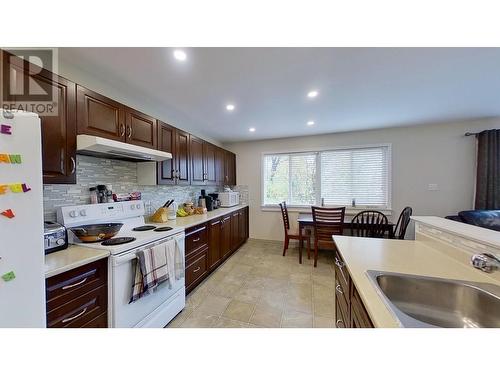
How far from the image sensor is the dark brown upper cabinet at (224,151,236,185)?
4027 mm

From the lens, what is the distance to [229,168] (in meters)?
4.20

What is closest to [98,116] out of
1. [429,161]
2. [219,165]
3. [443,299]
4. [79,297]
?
Result: [79,297]

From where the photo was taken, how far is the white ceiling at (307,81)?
1521mm

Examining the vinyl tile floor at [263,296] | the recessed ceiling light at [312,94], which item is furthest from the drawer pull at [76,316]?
the recessed ceiling light at [312,94]

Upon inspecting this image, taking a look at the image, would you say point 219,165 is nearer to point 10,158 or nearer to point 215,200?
point 215,200

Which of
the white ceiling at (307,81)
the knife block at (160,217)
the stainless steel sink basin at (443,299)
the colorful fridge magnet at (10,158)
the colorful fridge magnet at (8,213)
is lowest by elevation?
the stainless steel sink basin at (443,299)

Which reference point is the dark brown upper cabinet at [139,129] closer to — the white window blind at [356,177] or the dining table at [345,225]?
the dining table at [345,225]

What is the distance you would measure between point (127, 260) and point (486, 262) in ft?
7.01

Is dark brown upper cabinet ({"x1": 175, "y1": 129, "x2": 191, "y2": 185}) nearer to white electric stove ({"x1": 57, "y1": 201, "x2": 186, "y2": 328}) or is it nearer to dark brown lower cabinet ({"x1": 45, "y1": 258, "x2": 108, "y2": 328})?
white electric stove ({"x1": 57, "y1": 201, "x2": 186, "y2": 328})

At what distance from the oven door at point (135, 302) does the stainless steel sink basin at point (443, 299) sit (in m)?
1.57
